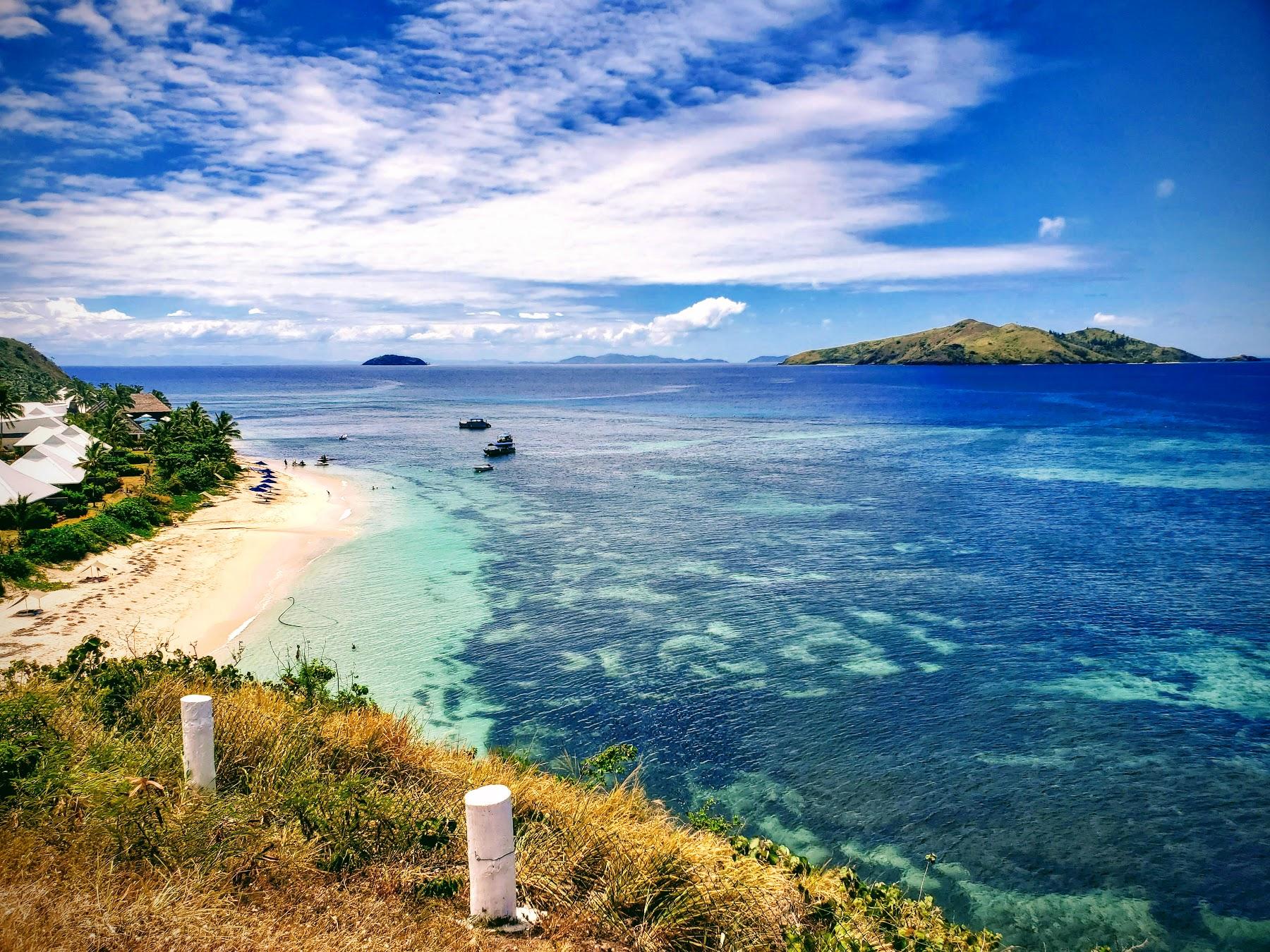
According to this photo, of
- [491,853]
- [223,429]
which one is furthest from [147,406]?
[491,853]

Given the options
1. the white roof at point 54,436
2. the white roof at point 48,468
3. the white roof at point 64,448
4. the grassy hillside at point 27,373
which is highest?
the grassy hillside at point 27,373

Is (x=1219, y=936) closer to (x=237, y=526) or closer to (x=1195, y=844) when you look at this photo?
(x=1195, y=844)

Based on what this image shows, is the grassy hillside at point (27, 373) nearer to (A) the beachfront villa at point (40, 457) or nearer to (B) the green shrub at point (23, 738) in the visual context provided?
(A) the beachfront villa at point (40, 457)

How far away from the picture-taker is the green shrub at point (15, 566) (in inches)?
1253

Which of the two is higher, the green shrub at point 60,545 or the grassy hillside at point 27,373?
the grassy hillside at point 27,373

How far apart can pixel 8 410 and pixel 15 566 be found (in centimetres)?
3452

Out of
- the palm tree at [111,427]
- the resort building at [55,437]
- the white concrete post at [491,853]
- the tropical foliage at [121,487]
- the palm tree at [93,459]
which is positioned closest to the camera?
the white concrete post at [491,853]

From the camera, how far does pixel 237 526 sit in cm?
4859

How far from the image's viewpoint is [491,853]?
6824mm

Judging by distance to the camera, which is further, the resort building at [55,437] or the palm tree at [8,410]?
the palm tree at [8,410]

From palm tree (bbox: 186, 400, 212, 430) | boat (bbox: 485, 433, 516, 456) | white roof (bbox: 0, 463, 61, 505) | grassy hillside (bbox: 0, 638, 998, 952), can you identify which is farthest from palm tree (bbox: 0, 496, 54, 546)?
boat (bbox: 485, 433, 516, 456)

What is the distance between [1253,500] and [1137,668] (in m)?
40.8

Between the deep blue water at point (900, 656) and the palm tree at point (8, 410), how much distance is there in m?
30.0

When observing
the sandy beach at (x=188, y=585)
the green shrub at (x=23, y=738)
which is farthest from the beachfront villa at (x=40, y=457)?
the green shrub at (x=23, y=738)
